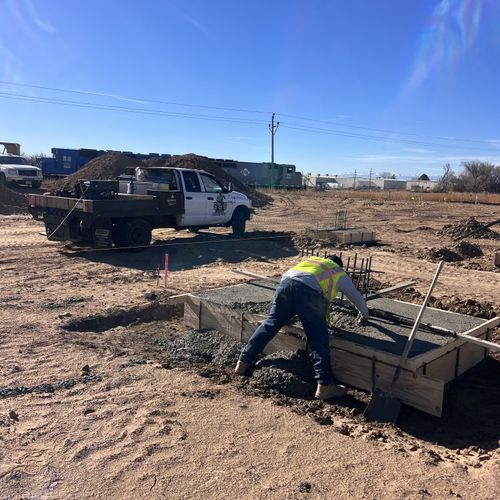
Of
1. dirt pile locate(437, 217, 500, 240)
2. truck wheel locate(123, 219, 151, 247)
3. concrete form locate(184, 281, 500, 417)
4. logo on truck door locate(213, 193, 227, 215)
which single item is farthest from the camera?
dirt pile locate(437, 217, 500, 240)

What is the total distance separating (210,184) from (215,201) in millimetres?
497

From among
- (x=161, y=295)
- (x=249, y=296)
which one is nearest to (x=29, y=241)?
(x=161, y=295)

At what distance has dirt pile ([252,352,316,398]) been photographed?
200 inches

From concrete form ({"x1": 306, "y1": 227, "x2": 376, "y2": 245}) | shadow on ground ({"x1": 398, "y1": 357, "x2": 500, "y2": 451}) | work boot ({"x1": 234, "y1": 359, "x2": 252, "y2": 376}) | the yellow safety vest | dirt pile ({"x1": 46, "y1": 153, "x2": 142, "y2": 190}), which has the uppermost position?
dirt pile ({"x1": 46, "y1": 153, "x2": 142, "y2": 190})

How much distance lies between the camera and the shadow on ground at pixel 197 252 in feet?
38.1

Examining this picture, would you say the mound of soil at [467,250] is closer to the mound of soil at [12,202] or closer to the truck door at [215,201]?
the truck door at [215,201]

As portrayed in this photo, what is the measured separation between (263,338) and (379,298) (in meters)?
2.72

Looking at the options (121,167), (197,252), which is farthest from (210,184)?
(121,167)

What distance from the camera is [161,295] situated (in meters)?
8.46

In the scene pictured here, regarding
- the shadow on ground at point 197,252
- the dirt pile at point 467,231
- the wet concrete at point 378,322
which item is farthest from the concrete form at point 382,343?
the dirt pile at point 467,231

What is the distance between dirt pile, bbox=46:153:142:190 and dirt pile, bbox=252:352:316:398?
28347mm

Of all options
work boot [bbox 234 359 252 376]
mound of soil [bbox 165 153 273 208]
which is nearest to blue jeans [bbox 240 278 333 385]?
work boot [bbox 234 359 252 376]

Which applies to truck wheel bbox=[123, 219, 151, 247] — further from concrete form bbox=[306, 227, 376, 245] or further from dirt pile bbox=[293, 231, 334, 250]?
concrete form bbox=[306, 227, 376, 245]

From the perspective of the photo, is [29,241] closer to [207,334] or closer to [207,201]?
[207,201]
